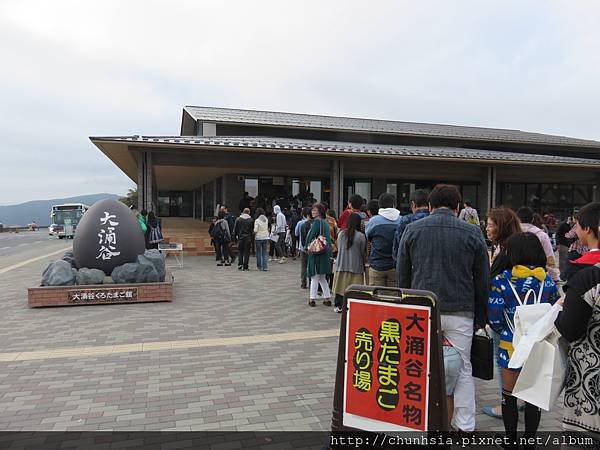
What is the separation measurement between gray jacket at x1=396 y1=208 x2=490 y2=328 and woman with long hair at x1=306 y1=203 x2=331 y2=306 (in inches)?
188

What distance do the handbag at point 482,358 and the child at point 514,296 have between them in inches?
6.5

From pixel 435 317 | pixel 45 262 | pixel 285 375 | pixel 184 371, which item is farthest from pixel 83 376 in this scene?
pixel 45 262

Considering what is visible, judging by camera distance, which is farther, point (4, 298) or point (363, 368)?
point (4, 298)

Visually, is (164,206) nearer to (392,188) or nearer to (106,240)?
(392,188)

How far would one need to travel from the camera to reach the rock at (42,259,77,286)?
8086 millimetres

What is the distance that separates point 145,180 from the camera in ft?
49.2

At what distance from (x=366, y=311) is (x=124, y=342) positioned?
164 inches

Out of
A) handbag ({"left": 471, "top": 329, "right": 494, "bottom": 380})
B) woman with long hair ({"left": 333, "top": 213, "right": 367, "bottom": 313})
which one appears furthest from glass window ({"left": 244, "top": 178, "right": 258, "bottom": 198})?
handbag ({"left": 471, "top": 329, "right": 494, "bottom": 380})

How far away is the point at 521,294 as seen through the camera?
331cm

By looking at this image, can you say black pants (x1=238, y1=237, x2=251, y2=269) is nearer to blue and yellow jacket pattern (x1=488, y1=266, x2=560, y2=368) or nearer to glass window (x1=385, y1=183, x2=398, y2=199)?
blue and yellow jacket pattern (x1=488, y1=266, x2=560, y2=368)

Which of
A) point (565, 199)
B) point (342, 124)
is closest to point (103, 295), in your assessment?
point (342, 124)

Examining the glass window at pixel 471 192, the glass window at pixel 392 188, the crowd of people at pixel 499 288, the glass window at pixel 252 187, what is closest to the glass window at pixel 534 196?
the glass window at pixel 471 192

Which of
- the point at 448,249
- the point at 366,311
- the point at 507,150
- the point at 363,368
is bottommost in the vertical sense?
the point at 363,368

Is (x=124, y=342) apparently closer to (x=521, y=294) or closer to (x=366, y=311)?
(x=366, y=311)
